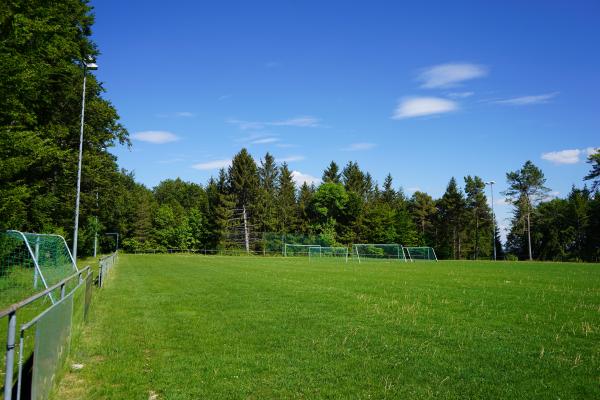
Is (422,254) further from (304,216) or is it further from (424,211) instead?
(424,211)

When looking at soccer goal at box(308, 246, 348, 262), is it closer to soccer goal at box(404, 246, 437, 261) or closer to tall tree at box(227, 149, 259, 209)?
soccer goal at box(404, 246, 437, 261)

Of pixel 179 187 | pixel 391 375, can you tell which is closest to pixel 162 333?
pixel 391 375

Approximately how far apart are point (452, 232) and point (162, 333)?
87.1m

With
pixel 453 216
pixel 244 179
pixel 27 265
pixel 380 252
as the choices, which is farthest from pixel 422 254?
pixel 27 265

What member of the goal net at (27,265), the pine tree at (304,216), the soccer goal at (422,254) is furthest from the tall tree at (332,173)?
the goal net at (27,265)

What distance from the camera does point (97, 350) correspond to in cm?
854

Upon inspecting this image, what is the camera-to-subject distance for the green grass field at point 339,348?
631 centimetres

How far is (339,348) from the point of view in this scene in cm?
851

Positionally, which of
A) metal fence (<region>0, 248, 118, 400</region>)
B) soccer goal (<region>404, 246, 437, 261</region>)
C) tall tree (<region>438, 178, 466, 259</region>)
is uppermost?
tall tree (<region>438, 178, 466, 259</region>)

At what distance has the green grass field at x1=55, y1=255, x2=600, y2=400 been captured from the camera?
631cm

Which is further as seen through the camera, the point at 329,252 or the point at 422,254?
the point at 329,252

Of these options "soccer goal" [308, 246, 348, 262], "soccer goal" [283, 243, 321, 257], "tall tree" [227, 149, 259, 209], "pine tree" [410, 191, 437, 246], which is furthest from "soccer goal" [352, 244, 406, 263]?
"pine tree" [410, 191, 437, 246]

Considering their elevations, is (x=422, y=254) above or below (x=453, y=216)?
below

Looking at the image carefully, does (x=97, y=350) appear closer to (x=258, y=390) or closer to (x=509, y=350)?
(x=258, y=390)
